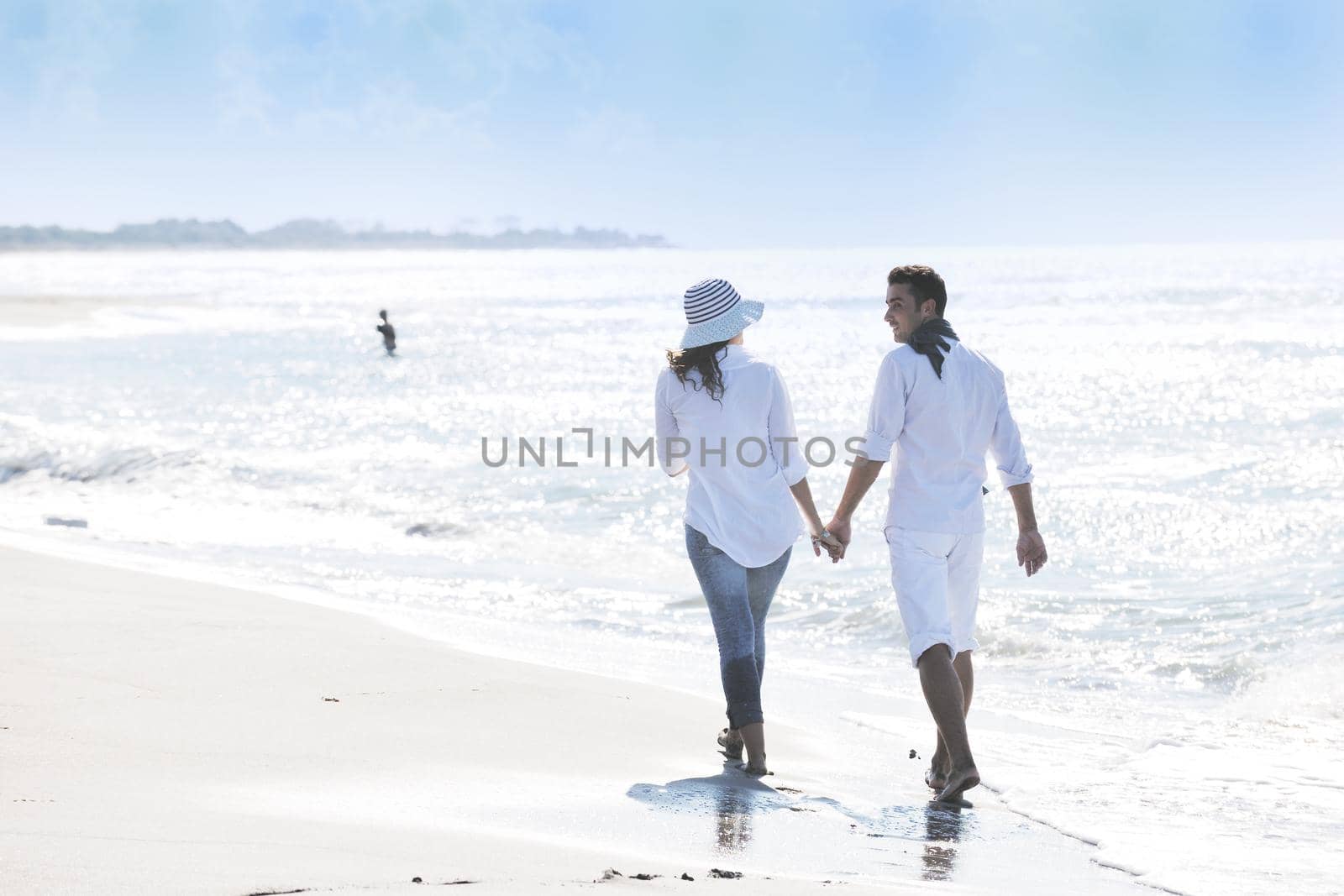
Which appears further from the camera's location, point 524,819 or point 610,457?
point 610,457

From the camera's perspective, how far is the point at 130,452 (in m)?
15.7

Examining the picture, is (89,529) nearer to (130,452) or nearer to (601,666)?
(130,452)

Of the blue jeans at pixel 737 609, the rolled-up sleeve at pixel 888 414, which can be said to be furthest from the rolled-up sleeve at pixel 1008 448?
the blue jeans at pixel 737 609

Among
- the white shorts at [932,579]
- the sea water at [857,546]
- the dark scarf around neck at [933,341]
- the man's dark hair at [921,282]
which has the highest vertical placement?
the man's dark hair at [921,282]

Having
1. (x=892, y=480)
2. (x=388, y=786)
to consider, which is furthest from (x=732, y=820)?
(x=892, y=480)

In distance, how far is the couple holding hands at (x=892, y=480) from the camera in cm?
475

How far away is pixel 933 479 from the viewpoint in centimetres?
476

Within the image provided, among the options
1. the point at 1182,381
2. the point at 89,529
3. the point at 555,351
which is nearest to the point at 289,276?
the point at 555,351

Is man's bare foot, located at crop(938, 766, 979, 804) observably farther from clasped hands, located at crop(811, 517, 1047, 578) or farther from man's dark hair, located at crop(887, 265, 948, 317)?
man's dark hair, located at crop(887, 265, 948, 317)

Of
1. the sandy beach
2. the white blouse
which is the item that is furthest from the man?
the sandy beach

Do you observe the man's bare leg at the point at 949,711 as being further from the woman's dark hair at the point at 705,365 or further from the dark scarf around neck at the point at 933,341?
the woman's dark hair at the point at 705,365

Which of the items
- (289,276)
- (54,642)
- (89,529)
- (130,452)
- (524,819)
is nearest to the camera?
(524,819)

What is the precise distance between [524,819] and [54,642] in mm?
2875

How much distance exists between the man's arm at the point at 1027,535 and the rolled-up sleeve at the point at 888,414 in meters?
0.48
